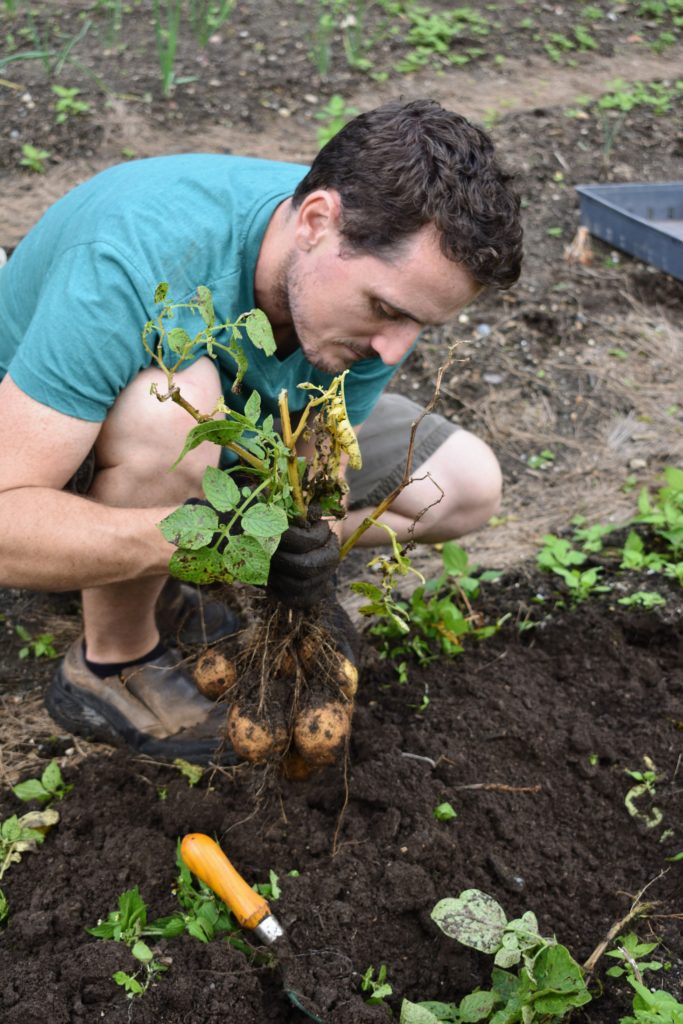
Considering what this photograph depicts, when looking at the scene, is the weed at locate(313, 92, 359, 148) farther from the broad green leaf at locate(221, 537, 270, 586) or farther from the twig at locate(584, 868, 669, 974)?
the twig at locate(584, 868, 669, 974)

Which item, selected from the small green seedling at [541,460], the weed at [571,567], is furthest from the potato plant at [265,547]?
the small green seedling at [541,460]

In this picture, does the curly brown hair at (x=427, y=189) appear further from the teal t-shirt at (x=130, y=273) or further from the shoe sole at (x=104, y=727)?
A: the shoe sole at (x=104, y=727)

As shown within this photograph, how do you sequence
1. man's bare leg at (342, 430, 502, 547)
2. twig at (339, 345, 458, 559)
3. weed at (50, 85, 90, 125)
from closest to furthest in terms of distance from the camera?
twig at (339, 345, 458, 559), man's bare leg at (342, 430, 502, 547), weed at (50, 85, 90, 125)

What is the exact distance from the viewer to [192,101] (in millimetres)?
4484

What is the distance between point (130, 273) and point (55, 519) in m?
0.48

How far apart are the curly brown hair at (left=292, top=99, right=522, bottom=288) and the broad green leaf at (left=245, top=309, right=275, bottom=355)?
39 cm

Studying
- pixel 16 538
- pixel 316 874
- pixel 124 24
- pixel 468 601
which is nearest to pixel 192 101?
pixel 124 24

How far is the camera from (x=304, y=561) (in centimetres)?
166

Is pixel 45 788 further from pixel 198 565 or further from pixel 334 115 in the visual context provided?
pixel 334 115

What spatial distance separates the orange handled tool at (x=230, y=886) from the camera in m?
1.69

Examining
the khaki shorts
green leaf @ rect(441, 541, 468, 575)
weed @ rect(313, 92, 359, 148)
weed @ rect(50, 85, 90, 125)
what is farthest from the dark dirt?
weed @ rect(50, 85, 90, 125)

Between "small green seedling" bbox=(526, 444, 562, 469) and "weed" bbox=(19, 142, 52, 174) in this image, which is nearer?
"small green seedling" bbox=(526, 444, 562, 469)

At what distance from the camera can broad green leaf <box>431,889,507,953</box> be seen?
1.61m

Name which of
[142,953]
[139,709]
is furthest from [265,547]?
[139,709]
